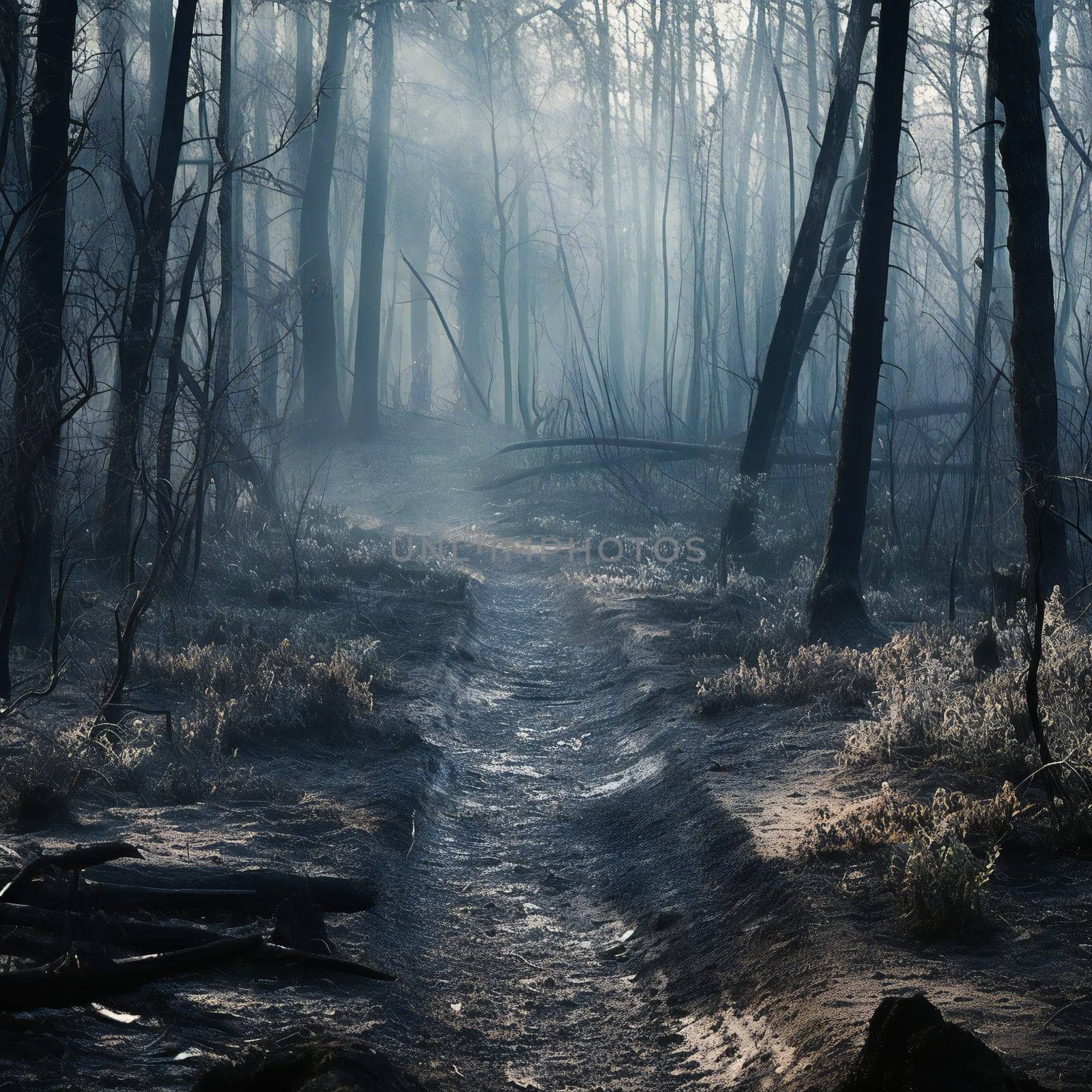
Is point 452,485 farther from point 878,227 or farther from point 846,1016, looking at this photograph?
point 846,1016

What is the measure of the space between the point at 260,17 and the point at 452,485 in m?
16.7

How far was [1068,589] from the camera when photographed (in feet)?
29.7

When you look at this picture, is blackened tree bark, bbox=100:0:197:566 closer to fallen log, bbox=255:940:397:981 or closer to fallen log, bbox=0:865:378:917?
fallen log, bbox=0:865:378:917

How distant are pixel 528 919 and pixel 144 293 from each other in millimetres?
5923

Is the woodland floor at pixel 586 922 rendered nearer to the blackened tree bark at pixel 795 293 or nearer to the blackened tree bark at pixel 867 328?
the blackened tree bark at pixel 867 328

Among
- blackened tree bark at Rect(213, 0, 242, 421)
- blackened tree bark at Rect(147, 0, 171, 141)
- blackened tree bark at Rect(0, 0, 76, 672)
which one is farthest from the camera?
blackened tree bark at Rect(147, 0, 171, 141)

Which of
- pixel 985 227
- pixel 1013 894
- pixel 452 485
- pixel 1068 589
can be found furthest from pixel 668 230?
Answer: pixel 1013 894

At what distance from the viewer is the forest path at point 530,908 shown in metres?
3.76

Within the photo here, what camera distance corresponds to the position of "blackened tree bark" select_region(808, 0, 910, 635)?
10000 millimetres

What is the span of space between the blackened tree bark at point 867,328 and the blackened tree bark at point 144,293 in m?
6.12

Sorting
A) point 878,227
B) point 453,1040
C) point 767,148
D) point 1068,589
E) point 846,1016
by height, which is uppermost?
point 767,148

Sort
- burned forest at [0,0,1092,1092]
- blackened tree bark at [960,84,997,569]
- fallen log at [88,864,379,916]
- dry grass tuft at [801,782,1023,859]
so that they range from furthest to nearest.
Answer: blackened tree bark at [960,84,997,569] → dry grass tuft at [801,782,1023,859] → fallen log at [88,864,379,916] → burned forest at [0,0,1092,1092]

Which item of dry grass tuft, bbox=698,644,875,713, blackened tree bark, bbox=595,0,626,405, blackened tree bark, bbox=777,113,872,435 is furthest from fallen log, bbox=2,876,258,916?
blackened tree bark, bbox=595,0,626,405

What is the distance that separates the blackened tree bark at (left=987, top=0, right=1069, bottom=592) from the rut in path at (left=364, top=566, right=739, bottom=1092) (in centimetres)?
397
